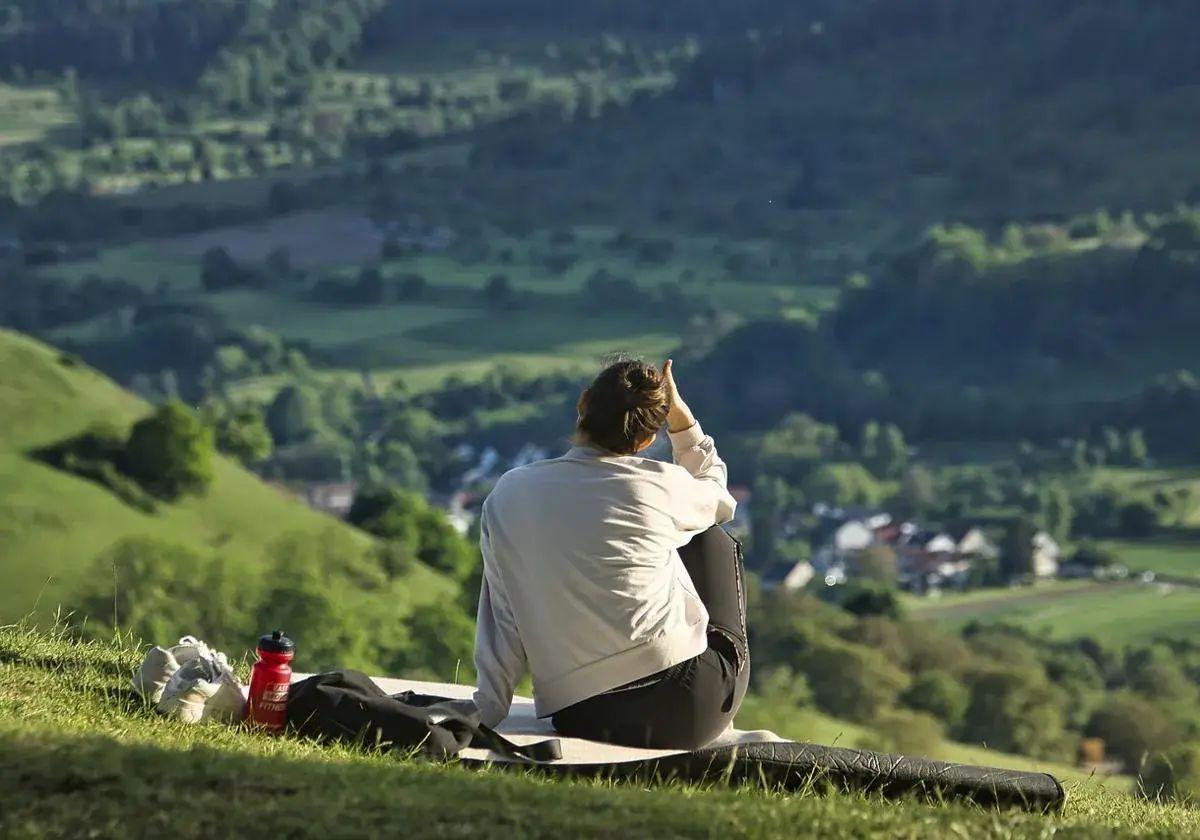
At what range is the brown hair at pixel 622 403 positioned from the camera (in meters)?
6.16

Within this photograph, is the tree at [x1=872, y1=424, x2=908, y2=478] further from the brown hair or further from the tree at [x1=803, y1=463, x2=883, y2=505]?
the brown hair

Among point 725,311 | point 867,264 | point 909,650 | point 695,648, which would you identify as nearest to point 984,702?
point 909,650

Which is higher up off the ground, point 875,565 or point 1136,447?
point 1136,447

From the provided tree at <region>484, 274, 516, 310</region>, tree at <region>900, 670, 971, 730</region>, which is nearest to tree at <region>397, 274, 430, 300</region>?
tree at <region>484, 274, 516, 310</region>

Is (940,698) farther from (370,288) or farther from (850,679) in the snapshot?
(370,288)

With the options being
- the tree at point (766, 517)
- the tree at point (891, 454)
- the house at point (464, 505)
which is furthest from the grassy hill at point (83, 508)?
the tree at point (891, 454)

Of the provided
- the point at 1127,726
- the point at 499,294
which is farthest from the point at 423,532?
the point at 499,294

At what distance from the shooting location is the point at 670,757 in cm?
602

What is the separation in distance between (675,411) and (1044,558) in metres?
99.5

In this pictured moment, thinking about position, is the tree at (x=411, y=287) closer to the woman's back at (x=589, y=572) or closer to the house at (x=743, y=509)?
the house at (x=743, y=509)

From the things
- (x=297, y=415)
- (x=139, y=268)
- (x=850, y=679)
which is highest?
Answer: (x=139, y=268)

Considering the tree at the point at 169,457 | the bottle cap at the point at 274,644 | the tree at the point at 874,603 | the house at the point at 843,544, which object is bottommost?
the house at the point at 843,544

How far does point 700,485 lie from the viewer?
6359 millimetres

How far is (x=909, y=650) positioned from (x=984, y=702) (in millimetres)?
6273
